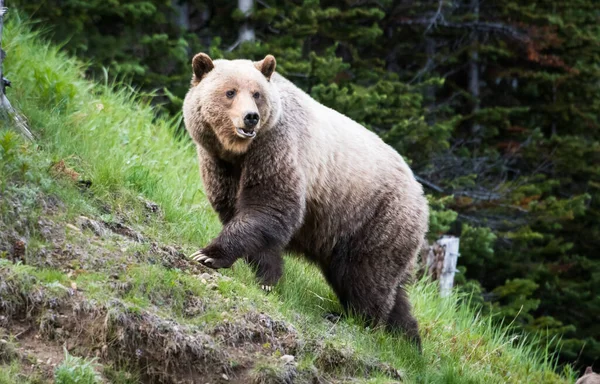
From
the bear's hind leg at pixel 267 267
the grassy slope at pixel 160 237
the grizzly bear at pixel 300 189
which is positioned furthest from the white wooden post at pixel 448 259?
the bear's hind leg at pixel 267 267

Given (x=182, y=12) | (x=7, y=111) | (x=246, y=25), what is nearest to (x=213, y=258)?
(x=7, y=111)

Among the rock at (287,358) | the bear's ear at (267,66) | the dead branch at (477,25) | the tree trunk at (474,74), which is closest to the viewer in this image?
the rock at (287,358)

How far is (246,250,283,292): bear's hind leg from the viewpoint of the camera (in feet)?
20.3

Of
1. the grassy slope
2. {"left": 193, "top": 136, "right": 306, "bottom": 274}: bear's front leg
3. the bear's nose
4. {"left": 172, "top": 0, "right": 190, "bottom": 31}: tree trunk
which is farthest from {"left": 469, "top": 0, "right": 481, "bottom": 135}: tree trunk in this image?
the bear's nose

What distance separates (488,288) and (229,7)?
6.73m

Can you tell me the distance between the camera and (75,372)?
4523mm

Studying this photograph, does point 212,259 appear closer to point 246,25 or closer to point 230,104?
point 230,104

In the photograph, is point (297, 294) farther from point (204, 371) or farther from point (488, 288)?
point (488, 288)

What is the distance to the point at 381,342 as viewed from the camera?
6461mm

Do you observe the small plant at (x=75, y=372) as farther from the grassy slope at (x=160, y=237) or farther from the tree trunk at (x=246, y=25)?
the tree trunk at (x=246, y=25)

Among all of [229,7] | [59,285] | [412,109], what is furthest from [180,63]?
[59,285]

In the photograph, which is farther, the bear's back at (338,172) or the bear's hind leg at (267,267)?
the bear's back at (338,172)

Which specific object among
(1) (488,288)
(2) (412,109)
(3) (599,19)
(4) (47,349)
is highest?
(3) (599,19)

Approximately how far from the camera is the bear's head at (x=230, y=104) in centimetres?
591
